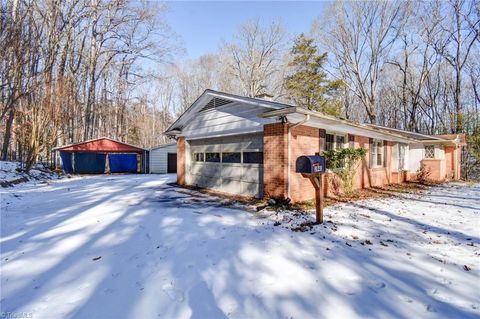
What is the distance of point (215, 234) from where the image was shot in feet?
15.4

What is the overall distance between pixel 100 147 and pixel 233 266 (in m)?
20.5

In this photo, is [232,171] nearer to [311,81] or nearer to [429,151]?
[429,151]

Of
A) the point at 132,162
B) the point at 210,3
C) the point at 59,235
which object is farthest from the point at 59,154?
the point at 59,235

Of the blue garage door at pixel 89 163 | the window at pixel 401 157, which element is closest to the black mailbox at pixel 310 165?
the window at pixel 401 157

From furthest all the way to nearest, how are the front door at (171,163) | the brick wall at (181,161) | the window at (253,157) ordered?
the front door at (171,163), the brick wall at (181,161), the window at (253,157)

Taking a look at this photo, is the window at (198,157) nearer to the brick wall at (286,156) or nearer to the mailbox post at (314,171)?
the brick wall at (286,156)

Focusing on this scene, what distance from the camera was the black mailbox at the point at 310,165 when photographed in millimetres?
5184

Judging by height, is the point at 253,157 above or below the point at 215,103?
below

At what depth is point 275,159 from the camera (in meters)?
7.23

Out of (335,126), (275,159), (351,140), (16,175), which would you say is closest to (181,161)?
(275,159)

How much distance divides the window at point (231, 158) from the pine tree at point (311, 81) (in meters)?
14.9

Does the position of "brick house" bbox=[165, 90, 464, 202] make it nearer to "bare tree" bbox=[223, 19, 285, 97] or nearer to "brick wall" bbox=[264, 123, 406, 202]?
"brick wall" bbox=[264, 123, 406, 202]

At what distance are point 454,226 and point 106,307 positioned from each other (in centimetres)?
664

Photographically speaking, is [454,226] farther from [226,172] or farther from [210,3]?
[210,3]
